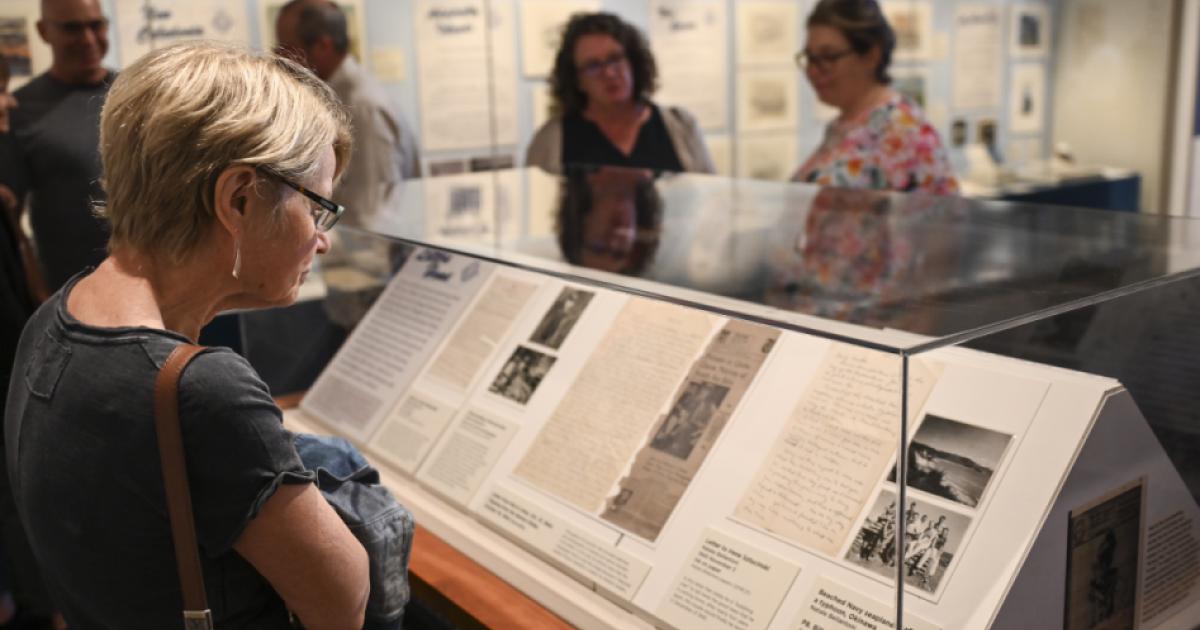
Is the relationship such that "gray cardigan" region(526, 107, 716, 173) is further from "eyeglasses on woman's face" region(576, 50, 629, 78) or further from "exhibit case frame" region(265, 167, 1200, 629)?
"exhibit case frame" region(265, 167, 1200, 629)

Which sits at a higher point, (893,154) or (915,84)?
(915,84)

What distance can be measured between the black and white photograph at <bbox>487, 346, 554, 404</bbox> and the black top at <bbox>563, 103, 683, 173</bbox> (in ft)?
5.78

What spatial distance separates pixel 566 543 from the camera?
189 cm

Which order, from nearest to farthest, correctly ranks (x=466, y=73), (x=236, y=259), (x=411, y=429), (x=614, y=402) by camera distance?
(x=236, y=259)
(x=614, y=402)
(x=411, y=429)
(x=466, y=73)

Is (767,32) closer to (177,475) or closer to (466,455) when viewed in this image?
(466,455)

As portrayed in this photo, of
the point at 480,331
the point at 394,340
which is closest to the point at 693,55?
the point at 394,340

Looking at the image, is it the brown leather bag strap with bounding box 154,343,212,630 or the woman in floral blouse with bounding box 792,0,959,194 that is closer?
the brown leather bag strap with bounding box 154,343,212,630

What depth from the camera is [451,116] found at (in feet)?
17.1

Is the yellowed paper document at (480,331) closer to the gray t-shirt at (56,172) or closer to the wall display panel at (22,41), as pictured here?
the gray t-shirt at (56,172)

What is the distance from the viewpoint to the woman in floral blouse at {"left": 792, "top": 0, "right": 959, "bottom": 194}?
3330 millimetres

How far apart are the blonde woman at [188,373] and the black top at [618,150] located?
270cm

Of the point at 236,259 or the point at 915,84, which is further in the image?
the point at 915,84

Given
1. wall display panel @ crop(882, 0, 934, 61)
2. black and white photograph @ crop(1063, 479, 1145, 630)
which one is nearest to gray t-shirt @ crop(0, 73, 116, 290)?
black and white photograph @ crop(1063, 479, 1145, 630)

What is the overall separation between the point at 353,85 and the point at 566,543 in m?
3.15
